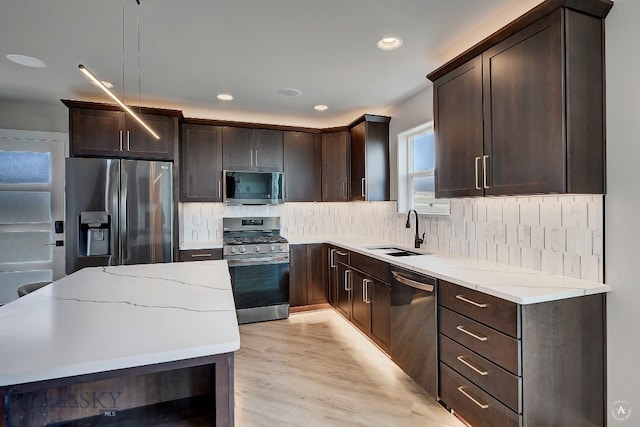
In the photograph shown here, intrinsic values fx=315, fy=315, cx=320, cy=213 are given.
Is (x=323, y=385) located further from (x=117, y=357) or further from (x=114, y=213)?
(x=114, y=213)

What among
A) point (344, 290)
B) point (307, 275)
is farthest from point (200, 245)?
point (344, 290)

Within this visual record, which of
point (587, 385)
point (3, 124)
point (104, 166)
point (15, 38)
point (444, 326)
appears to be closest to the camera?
point (587, 385)

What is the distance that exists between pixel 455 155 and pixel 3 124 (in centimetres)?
467

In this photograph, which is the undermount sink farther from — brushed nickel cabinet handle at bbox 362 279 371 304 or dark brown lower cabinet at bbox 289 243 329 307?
dark brown lower cabinet at bbox 289 243 329 307

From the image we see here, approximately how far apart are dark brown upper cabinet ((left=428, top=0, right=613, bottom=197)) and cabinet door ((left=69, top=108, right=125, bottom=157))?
11.1 feet

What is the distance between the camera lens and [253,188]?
13.3 feet

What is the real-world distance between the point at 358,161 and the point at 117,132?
2714mm

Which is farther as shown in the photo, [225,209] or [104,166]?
[225,209]

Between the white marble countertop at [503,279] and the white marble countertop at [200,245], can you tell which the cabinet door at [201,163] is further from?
the white marble countertop at [503,279]

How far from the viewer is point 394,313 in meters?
2.60

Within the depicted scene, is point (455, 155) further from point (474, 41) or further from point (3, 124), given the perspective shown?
point (3, 124)

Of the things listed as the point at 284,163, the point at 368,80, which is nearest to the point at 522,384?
the point at 368,80

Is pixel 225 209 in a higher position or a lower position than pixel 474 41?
lower

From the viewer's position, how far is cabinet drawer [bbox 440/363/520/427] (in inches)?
63.4
